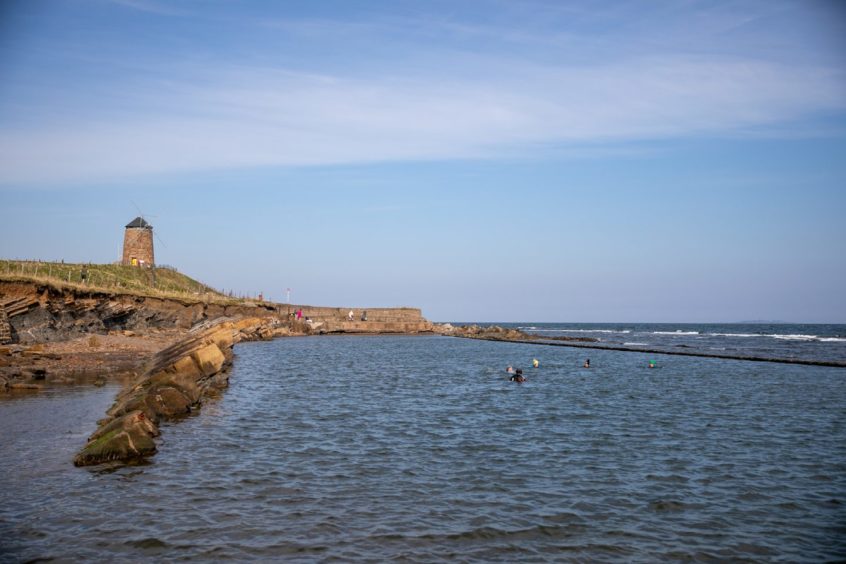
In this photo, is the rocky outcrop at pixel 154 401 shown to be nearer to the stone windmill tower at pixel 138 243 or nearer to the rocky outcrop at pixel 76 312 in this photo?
the rocky outcrop at pixel 76 312

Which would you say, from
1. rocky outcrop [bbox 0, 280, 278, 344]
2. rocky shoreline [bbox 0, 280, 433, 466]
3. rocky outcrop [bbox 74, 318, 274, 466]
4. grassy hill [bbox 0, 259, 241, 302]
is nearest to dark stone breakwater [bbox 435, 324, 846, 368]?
rocky shoreline [bbox 0, 280, 433, 466]

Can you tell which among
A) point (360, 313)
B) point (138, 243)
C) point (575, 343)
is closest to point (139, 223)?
point (138, 243)

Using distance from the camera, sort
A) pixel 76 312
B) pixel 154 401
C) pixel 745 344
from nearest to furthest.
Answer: pixel 154 401 → pixel 76 312 → pixel 745 344

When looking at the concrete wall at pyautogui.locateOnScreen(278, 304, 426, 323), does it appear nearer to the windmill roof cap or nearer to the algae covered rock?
the windmill roof cap

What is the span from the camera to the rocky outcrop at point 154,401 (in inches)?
525

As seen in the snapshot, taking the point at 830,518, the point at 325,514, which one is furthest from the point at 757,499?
the point at 325,514

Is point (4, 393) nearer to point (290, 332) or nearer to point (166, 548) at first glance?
point (166, 548)

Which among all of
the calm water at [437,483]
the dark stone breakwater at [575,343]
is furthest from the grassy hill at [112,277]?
the dark stone breakwater at [575,343]

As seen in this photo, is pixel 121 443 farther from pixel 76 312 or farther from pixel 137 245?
pixel 137 245

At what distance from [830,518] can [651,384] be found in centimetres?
2029

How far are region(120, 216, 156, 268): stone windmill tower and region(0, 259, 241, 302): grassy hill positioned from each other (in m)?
2.40

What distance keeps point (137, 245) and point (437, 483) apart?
81.2 m

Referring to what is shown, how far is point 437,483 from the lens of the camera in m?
12.2

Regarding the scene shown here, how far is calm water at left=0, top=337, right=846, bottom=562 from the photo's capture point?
9156mm
